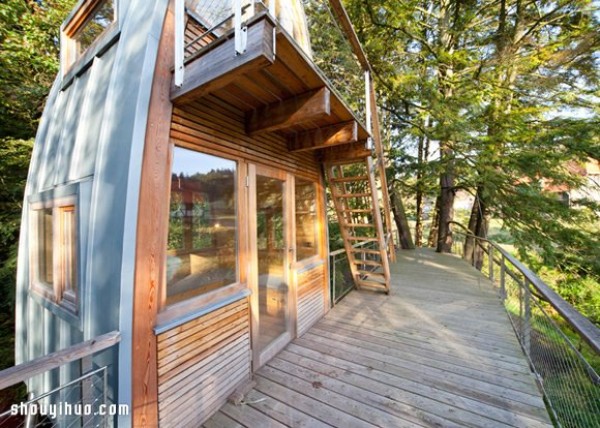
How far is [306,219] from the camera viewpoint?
12.9 feet

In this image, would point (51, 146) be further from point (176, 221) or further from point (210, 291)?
point (210, 291)

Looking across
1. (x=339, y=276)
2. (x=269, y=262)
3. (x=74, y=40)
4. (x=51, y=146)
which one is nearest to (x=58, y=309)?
(x=51, y=146)

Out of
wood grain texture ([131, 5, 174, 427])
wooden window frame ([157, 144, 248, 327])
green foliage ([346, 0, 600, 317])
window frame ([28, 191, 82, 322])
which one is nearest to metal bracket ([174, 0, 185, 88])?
wood grain texture ([131, 5, 174, 427])

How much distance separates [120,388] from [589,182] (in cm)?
942

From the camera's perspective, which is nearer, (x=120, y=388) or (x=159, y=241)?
(x=120, y=388)

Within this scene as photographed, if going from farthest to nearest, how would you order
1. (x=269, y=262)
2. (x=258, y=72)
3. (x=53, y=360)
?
(x=269, y=262) < (x=258, y=72) < (x=53, y=360)

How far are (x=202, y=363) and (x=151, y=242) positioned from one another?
1.14 metres

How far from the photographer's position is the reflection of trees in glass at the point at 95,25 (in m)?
2.75

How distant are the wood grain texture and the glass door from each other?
0.97 metres

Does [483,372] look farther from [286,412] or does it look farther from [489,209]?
[489,209]

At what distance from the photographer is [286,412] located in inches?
85.6

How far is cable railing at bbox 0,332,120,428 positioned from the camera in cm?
125

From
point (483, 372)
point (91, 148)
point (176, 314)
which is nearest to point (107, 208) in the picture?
point (91, 148)

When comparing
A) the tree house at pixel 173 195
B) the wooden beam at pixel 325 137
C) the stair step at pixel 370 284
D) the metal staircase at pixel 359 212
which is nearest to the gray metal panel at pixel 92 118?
the tree house at pixel 173 195
